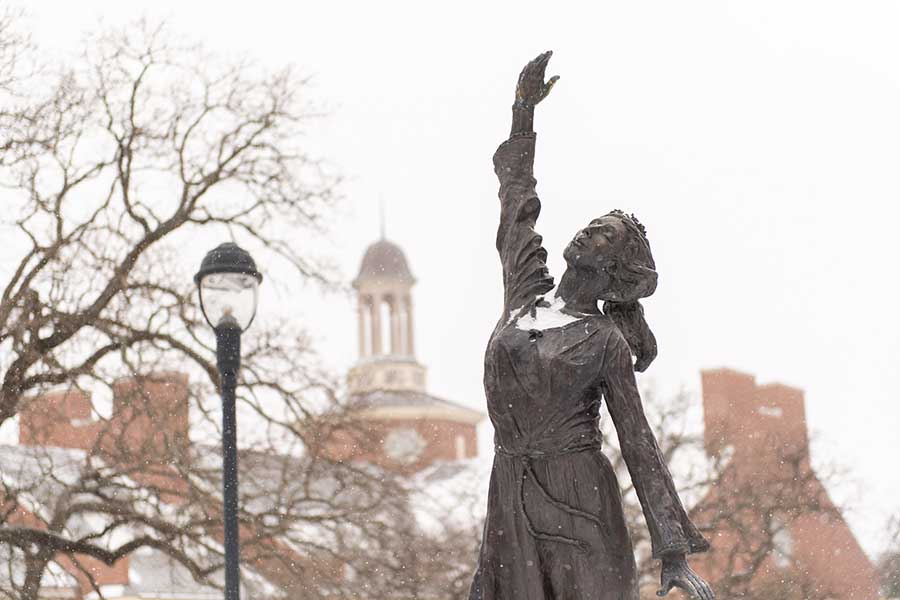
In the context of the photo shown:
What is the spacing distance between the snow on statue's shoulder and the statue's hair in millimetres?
132

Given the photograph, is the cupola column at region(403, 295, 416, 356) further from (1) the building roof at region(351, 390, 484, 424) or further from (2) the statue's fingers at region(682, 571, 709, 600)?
(2) the statue's fingers at region(682, 571, 709, 600)

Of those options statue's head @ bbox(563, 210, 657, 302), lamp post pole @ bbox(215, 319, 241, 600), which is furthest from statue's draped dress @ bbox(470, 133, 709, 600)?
lamp post pole @ bbox(215, 319, 241, 600)

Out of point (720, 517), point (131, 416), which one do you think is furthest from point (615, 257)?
point (720, 517)

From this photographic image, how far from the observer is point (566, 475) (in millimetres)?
4348

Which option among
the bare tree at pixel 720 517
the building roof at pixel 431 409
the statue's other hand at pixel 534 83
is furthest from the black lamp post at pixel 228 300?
the building roof at pixel 431 409

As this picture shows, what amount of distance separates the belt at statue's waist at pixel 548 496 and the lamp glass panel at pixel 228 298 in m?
5.53

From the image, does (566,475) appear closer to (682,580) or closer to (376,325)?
(682,580)

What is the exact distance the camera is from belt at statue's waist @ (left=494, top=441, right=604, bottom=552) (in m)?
4.32

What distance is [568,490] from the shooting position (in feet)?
14.3

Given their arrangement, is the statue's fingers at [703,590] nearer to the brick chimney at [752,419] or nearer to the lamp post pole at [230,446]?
the lamp post pole at [230,446]

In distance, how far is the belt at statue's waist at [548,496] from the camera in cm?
432

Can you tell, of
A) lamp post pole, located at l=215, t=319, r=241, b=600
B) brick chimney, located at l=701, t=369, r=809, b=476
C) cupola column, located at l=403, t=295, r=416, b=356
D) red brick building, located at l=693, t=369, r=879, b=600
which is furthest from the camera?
cupola column, located at l=403, t=295, r=416, b=356

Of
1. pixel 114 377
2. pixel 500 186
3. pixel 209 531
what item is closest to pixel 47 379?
pixel 114 377

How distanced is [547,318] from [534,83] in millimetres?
764
